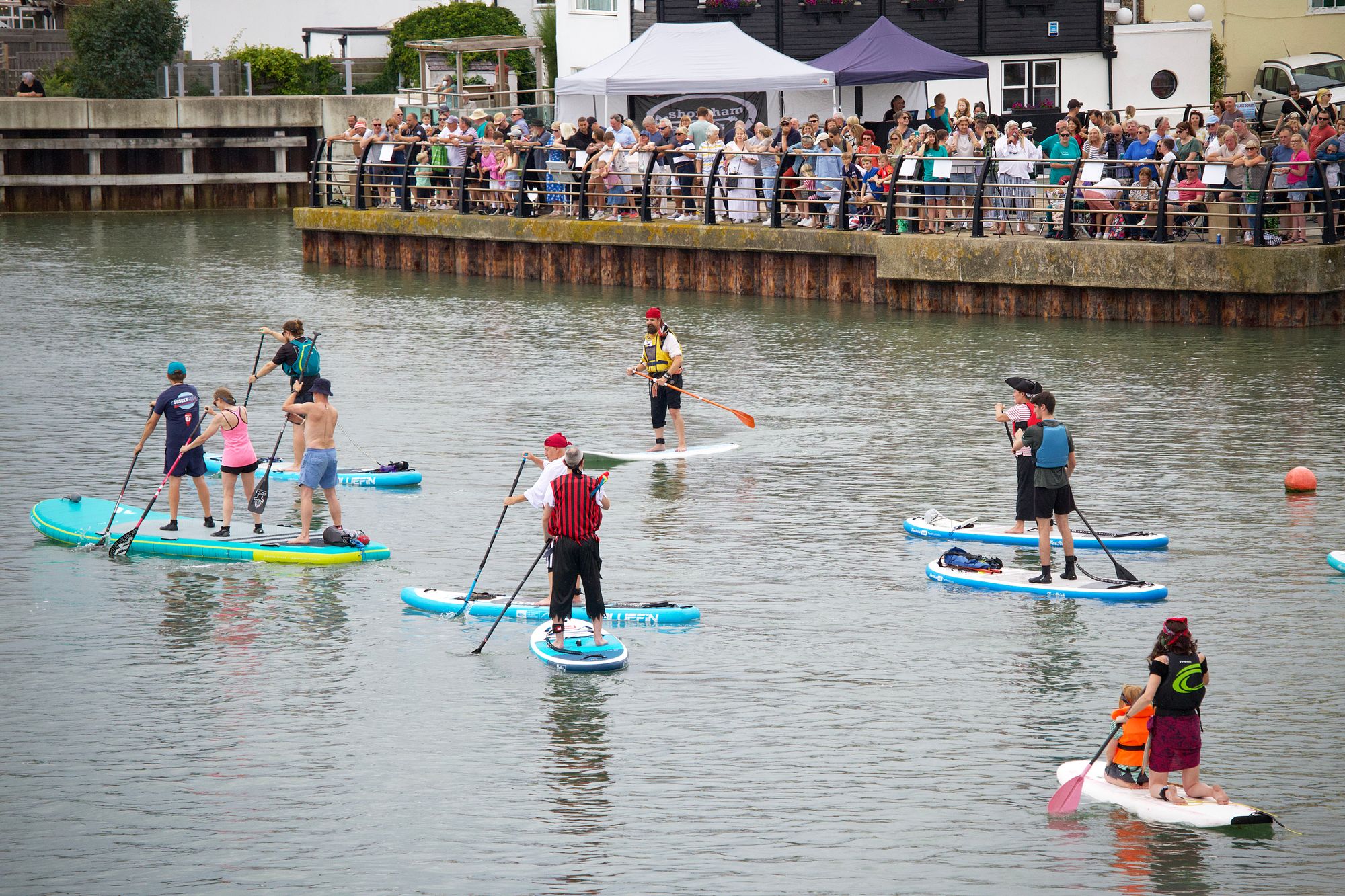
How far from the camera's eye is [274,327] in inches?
1097

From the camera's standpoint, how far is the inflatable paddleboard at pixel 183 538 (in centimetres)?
1481

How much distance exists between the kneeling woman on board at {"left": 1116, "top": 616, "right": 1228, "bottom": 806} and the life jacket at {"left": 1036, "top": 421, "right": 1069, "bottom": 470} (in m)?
3.92

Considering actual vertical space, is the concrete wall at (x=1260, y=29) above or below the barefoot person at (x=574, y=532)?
above

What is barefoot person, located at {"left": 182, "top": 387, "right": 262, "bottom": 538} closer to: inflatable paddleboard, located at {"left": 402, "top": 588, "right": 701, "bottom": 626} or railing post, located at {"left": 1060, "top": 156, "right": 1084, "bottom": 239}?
inflatable paddleboard, located at {"left": 402, "top": 588, "right": 701, "bottom": 626}

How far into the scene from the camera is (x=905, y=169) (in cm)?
2803

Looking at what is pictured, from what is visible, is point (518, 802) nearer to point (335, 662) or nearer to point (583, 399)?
point (335, 662)

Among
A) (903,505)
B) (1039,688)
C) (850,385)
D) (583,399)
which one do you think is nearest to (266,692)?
(1039,688)

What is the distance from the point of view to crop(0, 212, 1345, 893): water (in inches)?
367

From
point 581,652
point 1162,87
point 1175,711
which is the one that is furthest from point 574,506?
point 1162,87

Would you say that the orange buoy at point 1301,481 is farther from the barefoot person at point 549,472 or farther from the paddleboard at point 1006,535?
the barefoot person at point 549,472

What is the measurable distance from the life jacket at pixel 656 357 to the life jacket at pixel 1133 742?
9.73m

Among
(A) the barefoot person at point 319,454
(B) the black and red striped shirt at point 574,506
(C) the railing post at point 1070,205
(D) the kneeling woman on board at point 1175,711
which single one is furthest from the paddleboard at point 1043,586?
(C) the railing post at point 1070,205

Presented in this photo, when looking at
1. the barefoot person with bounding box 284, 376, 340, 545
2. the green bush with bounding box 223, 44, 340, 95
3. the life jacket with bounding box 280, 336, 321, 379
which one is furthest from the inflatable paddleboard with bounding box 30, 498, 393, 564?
the green bush with bounding box 223, 44, 340, 95

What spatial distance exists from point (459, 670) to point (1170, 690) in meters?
5.00
